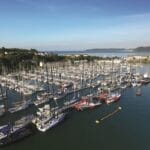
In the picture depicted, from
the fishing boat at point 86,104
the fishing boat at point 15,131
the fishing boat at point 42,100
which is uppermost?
the fishing boat at point 42,100

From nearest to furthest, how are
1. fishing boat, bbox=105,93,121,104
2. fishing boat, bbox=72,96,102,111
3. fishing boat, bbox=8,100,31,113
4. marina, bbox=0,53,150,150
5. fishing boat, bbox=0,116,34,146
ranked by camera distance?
fishing boat, bbox=0,116,34,146
marina, bbox=0,53,150,150
fishing boat, bbox=8,100,31,113
fishing boat, bbox=72,96,102,111
fishing boat, bbox=105,93,121,104

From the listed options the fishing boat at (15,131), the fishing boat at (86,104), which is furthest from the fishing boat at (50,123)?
the fishing boat at (86,104)

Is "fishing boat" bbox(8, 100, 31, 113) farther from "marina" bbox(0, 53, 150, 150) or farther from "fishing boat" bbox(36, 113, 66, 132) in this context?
"fishing boat" bbox(36, 113, 66, 132)

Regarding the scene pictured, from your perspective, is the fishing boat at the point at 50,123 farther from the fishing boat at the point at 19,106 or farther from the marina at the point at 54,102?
the fishing boat at the point at 19,106

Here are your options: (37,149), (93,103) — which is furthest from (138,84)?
(37,149)

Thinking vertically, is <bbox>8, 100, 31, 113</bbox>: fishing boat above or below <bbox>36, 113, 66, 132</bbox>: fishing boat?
above

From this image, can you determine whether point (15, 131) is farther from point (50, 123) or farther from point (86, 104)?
point (86, 104)

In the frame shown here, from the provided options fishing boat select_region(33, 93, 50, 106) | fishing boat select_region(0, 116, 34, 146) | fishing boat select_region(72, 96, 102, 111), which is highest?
fishing boat select_region(33, 93, 50, 106)

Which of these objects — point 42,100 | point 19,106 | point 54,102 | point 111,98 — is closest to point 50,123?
point 19,106

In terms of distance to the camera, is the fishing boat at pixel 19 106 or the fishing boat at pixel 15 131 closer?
the fishing boat at pixel 15 131

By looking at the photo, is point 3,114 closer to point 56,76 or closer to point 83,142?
point 83,142

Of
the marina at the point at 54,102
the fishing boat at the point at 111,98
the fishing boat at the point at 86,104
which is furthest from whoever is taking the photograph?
the fishing boat at the point at 111,98

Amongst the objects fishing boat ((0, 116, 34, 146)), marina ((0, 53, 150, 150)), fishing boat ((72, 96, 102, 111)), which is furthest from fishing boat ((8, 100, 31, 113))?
fishing boat ((72, 96, 102, 111))
